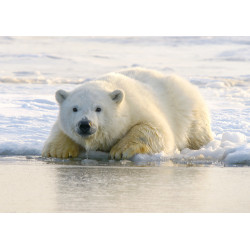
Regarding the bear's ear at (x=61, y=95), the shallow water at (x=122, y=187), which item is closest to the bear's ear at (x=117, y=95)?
the bear's ear at (x=61, y=95)

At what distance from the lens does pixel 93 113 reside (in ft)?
23.0

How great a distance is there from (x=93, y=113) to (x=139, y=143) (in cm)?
66

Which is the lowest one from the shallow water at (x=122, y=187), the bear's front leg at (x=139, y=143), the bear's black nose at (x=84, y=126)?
the shallow water at (x=122, y=187)

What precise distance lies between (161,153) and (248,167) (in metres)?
1.18

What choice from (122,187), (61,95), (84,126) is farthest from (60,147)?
(122,187)

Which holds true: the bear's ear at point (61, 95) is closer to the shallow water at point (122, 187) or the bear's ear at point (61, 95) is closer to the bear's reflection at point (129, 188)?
the shallow water at point (122, 187)

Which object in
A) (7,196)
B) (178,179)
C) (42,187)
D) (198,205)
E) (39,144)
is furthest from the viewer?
(39,144)

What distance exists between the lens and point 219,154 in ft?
24.1

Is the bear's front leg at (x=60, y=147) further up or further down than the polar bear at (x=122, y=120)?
further down

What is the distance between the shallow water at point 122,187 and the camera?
14.6 ft

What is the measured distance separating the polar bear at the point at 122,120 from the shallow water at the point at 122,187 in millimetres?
462

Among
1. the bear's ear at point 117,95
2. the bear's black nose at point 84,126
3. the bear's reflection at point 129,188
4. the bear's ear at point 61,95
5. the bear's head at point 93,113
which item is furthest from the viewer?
the bear's ear at point 61,95

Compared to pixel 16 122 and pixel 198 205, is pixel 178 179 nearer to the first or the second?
pixel 198 205

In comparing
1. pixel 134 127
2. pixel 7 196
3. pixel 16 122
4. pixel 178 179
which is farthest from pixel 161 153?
pixel 16 122
